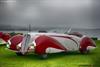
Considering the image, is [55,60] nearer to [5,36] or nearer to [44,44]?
[44,44]

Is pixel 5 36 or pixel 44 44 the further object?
pixel 5 36

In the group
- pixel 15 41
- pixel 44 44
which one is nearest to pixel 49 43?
pixel 44 44

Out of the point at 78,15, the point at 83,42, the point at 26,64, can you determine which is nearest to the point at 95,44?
→ the point at 83,42

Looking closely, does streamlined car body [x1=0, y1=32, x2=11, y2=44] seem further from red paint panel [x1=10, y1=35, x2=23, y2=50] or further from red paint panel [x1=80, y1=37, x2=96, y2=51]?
red paint panel [x1=80, y1=37, x2=96, y2=51]

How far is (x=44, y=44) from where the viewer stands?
154 cm

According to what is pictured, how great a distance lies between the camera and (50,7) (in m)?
1.60

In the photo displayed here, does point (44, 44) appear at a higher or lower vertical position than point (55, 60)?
higher

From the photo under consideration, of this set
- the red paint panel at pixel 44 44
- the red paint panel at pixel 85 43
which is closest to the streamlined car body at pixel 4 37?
the red paint panel at pixel 44 44

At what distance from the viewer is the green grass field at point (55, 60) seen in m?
1.52

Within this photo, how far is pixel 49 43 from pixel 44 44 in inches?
1.4

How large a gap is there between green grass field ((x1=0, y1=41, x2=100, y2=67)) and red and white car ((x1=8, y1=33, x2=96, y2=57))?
1.3 inches

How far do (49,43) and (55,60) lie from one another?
11 cm

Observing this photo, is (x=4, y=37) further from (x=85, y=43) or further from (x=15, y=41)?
(x=85, y=43)

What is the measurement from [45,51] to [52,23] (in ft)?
0.60
